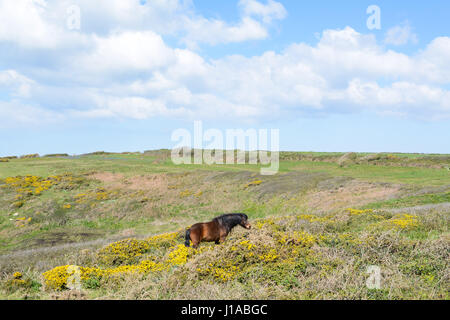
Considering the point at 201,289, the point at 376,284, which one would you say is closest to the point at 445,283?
the point at 376,284

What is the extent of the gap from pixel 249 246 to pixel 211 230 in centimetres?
224

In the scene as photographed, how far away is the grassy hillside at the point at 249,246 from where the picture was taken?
7430mm

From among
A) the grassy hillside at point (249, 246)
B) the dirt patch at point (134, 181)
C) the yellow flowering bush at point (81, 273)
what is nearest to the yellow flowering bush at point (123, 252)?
Answer: the grassy hillside at point (249, 246)

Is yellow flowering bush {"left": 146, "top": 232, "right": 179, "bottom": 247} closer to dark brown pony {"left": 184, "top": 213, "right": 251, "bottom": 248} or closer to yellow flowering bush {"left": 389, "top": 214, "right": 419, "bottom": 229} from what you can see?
dark brown pony {"left": 184, "top": 213, "right": 251, "bottom": 248}

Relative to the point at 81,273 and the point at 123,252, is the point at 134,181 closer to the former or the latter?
the point at 123,252

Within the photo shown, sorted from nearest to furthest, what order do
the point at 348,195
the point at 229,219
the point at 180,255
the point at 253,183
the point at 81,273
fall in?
the point at 81,273
the point at 180,255
the point at 229,219
the point at 348,195
the point at 253,183

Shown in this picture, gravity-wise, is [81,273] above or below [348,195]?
above

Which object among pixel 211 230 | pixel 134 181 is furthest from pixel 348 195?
pixel 134 181

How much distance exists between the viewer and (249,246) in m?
9.38

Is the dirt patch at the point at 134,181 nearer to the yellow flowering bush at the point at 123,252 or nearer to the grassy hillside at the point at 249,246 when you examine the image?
the grassy hillside at the point at 249,246

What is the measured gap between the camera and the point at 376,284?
7129 millimetres
